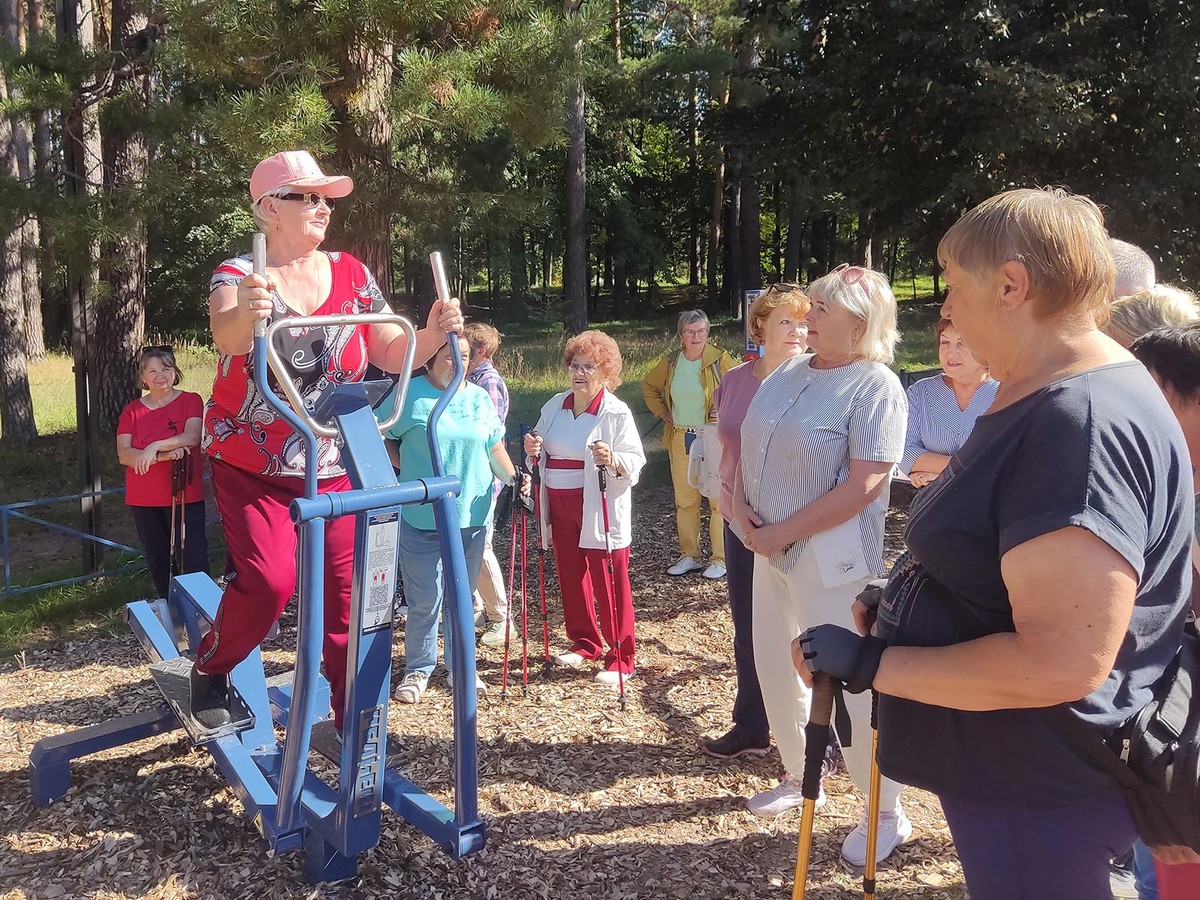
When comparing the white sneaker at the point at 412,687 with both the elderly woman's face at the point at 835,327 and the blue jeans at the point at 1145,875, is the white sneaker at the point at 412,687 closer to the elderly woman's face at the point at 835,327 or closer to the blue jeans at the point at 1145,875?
the elderly woman's face at the point at 835,327

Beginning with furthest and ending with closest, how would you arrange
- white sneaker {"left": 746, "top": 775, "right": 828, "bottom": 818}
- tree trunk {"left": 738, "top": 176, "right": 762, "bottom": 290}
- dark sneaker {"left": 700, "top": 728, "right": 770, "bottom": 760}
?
tree trunk {"left": 738, "top": 176, "right": 762, "bottom": 290} < dark sneaker {"left": 700, "top": 728, "right": 770, "bottom": 760} < white sneaker {"left": 746, "top": 775, "right": 828, "bottom": 818}

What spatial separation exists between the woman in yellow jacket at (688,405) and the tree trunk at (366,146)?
2.03m

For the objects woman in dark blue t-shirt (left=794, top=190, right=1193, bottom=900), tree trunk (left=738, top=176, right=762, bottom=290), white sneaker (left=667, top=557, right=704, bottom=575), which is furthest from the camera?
tree trunk (left=738, top=176, right=762, bottom=290)

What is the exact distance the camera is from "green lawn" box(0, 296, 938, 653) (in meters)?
5.61

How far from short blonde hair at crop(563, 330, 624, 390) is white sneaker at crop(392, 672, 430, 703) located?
1.62m

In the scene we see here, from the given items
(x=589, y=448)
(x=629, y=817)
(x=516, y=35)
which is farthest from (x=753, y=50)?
(x=629, y=817)

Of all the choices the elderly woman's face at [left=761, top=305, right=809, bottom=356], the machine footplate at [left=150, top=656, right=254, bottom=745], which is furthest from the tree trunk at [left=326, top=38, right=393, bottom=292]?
the machine footplate at [left=150, top=656, right=254, bottom=745]

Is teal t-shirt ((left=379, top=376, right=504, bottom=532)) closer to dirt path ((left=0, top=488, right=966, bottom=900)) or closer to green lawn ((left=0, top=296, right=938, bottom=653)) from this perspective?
dirt path ((left=0, top=488, right=966, bottom=900))

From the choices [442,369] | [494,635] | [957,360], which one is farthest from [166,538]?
[957,360]

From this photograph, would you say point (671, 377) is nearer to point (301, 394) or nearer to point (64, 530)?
point (301, 394)

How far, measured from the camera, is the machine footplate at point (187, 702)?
10.7ft

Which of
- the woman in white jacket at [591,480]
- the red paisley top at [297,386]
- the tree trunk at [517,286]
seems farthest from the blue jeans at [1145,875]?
the tree trunk at [517,286]

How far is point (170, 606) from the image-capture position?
13.4ft

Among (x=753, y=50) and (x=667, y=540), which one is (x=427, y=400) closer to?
(x=667, y=540)
